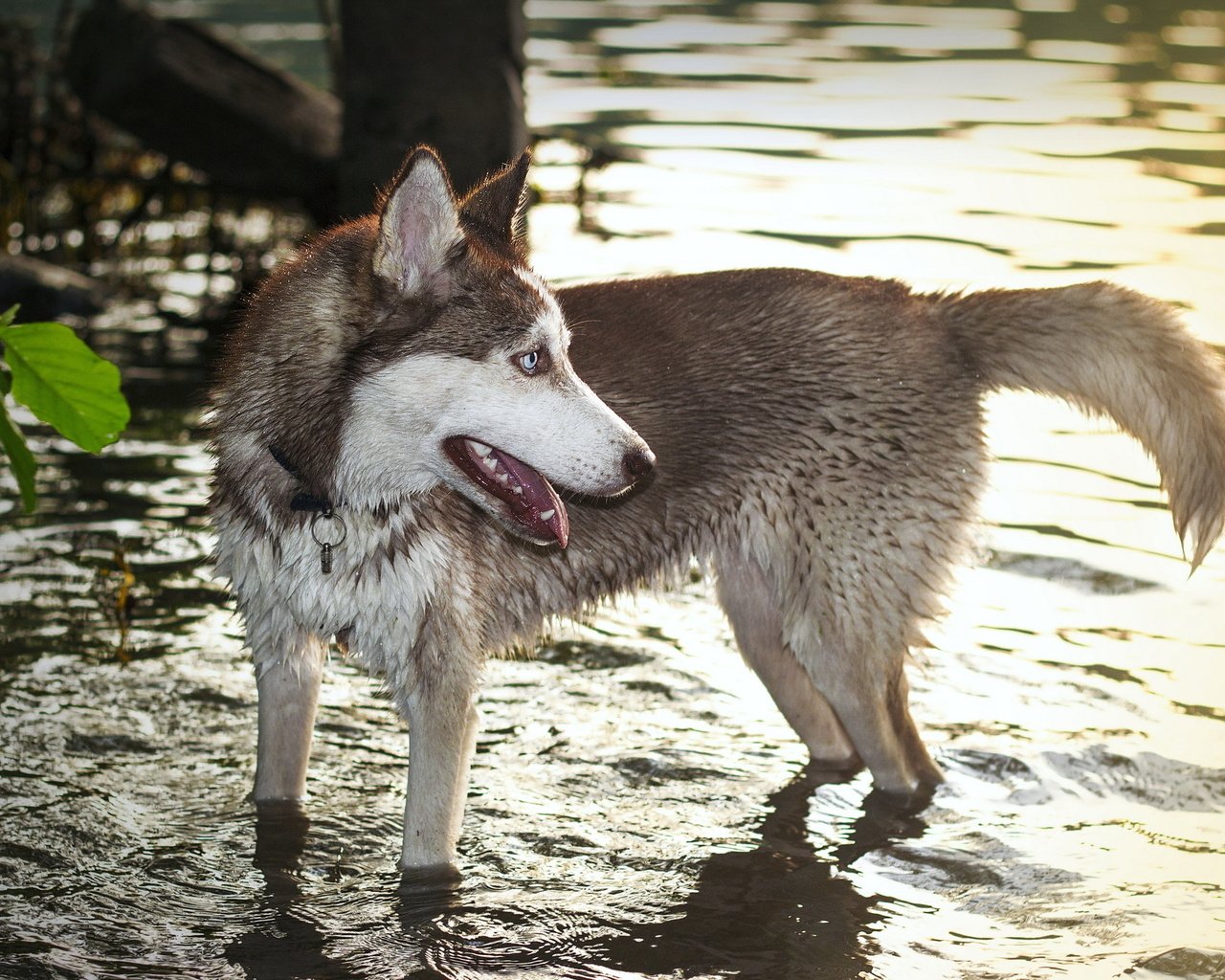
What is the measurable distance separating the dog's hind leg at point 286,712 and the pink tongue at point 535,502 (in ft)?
2.65

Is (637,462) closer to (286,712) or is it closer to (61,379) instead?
(286,712)

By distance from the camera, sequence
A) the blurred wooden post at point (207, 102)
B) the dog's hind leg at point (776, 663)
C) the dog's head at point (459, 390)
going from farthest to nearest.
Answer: the blurred wooden post at point (207, 102) → the dog's hind leg at point (776, 663) → the dog's head at point (459, 390)

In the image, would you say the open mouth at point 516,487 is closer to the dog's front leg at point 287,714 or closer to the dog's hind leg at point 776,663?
the dog's front leg at point 287,714

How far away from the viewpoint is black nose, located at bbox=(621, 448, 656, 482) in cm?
439

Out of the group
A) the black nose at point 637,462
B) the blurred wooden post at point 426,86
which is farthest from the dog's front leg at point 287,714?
the blurred wooden post at point 426,86

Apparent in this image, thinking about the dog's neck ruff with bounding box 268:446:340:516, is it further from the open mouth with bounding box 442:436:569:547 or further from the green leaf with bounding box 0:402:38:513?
the green leaf with bounding box 0:402:38:513

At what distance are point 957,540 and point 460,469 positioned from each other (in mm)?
1719

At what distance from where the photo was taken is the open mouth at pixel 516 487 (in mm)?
4414

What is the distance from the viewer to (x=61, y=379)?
277 cm

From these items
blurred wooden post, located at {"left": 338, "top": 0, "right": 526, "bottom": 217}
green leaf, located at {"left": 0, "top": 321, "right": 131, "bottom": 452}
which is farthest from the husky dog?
blurred wooden post, located at {"left": 338, "top": 0, "right": 526, "bottom": 217}

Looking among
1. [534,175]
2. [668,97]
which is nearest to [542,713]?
[534,175]

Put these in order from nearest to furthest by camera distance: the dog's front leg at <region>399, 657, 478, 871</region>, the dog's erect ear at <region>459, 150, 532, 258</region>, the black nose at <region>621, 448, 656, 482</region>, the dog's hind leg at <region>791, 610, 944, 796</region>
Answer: the black nose at <region>621, 448, 656, 482</region> → the dog's front leg at <region>399, 657, 478, 871</region> → the dog's erect ear at <region>459, 150, 532, 258</region> → the dog's hind leg at <region>791, 610, 944, 796</region>

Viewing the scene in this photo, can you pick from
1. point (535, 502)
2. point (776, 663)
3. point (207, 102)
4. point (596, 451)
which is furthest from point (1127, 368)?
point (207, 102)

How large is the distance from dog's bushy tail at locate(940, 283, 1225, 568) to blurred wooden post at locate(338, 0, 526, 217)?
18.8ft
